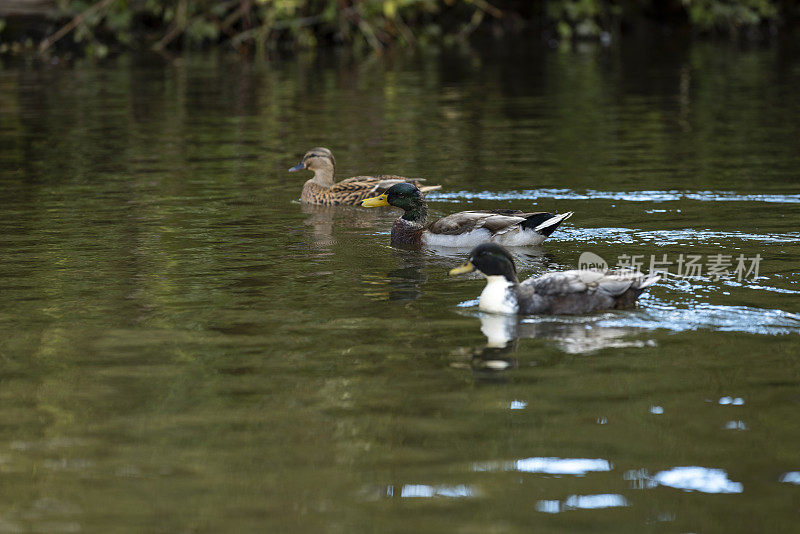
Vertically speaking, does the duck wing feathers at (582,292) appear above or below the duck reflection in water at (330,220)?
above

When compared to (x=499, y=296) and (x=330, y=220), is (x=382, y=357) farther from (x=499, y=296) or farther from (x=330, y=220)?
(x=330, y=220)

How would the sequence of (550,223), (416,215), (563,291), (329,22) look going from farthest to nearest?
1. (329,22)
2. (416,215)
3. (550,223)
4. (563,291)

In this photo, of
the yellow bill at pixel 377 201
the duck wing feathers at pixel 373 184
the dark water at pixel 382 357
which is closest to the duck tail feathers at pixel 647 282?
the dark water at pixel 382 357

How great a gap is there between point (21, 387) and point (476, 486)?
315 cm

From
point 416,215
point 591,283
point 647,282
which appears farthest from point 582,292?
point 416,215

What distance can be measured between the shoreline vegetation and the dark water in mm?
19918

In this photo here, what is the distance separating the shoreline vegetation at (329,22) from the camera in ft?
124

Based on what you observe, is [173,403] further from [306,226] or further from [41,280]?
[306,226]

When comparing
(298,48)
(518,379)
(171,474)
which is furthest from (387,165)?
(298,48)

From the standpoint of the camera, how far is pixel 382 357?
321 inches

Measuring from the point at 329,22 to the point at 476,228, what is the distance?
28.1 metres

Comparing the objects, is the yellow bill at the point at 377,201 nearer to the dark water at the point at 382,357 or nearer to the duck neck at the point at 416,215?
the dark water at the point at 382,357

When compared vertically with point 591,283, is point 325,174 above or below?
below

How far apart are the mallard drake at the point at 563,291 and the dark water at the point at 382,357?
145 mm
